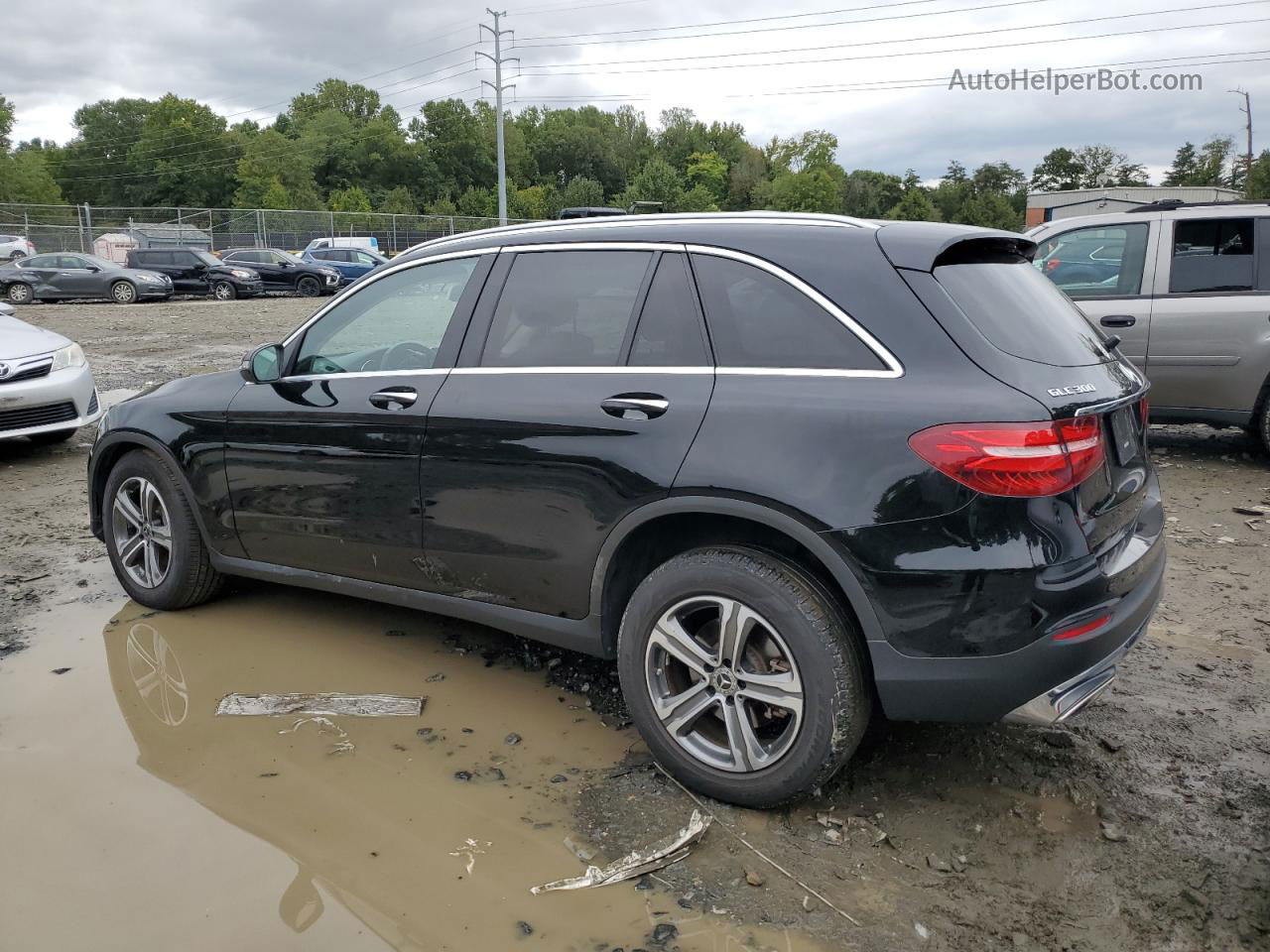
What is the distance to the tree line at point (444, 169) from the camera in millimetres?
86225

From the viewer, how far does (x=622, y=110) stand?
138750 millimetres

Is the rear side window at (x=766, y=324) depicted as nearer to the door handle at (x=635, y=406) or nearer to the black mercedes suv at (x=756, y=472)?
the black mercedes suv at (x=756, y=472)

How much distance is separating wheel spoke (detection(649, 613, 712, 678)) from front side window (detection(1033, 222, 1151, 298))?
559cm

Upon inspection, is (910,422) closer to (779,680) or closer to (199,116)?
(779,680)

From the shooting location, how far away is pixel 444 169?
106812mm

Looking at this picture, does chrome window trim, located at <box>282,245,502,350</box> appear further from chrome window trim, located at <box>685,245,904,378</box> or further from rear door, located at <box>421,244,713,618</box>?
chrome window trim, located at <box>685,245,904,378</box>

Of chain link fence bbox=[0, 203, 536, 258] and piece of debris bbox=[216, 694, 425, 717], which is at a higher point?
→ chain link fence bbox=[0, 203, 536, 258]

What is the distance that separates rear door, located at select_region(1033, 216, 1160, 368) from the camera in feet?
24.3

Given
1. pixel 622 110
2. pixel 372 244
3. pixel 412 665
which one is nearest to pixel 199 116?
pixel 622 110

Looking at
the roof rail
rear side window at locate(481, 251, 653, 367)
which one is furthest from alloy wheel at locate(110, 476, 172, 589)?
the roof rail

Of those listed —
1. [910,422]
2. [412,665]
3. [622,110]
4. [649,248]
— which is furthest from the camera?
[622,110]

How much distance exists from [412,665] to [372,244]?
44.4 m

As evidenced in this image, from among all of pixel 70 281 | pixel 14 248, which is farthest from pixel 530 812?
pixel 14 248

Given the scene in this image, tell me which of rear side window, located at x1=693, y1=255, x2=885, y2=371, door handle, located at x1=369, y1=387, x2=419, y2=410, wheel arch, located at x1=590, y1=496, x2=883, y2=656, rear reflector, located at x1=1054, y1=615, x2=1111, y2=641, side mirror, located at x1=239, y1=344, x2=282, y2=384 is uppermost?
rear side window, located at x1=693, y1=255, x2=885, y2=371
